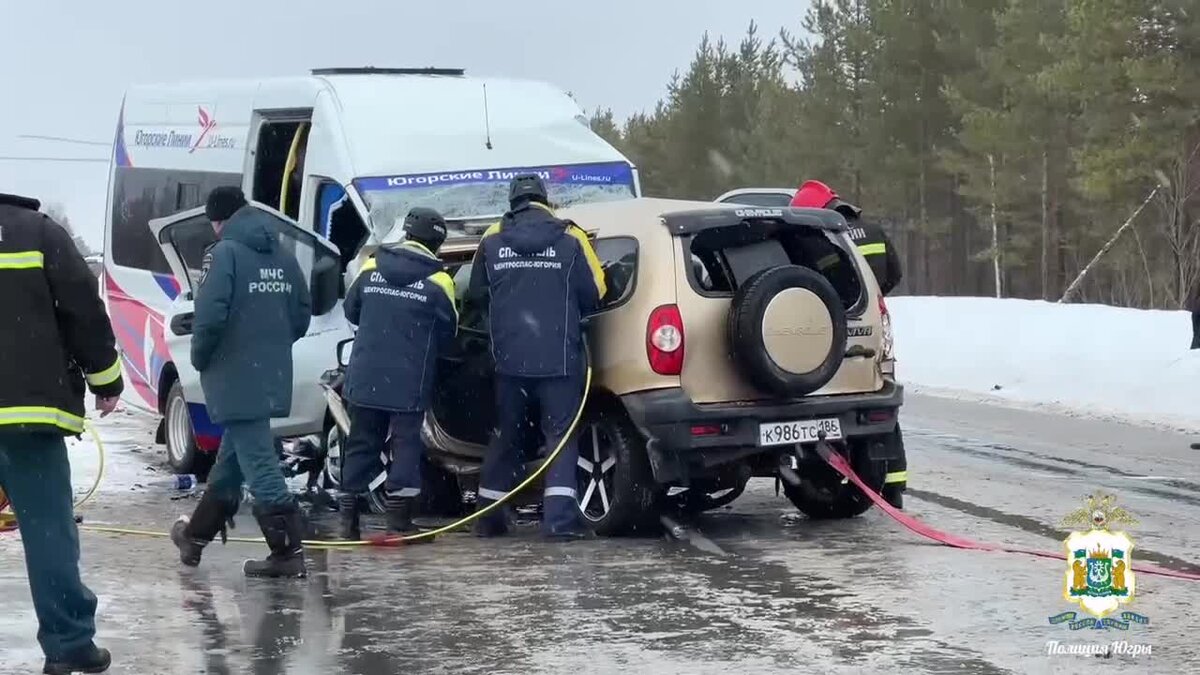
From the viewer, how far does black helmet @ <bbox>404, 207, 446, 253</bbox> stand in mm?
9891

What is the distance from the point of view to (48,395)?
21.4ft

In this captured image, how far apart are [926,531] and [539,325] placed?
2241 mm

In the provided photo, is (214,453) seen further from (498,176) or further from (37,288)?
(37,288)

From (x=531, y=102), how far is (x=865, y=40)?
151ft

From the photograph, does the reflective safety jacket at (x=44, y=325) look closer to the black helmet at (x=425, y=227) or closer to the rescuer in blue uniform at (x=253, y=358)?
the rescuer in blue uniform at (x=253, y=358)

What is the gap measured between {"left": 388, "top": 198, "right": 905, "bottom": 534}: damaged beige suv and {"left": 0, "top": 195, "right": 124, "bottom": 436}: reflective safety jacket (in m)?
3.45

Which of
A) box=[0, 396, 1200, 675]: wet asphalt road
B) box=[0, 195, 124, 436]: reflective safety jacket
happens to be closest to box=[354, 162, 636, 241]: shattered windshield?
box=[0, 396, 1200, 675]: wet asphalt road

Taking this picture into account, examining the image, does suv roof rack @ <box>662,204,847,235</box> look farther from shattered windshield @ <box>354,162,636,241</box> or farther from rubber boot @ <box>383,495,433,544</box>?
shattered windshield @ <box>354,162,636,241</box>

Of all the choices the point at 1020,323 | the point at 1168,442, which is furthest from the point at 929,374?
the point at 1168,442

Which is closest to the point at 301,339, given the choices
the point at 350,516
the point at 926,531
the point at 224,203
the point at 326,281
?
the point at 326,281

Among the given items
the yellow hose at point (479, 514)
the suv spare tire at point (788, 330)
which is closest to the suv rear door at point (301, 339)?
the yellow hose at point (479, 514)

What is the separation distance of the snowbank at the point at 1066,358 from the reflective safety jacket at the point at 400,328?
8903 mm

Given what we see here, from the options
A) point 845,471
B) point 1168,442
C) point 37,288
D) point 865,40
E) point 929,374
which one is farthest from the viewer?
point 865,40

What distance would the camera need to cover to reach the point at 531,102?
1390 cm
